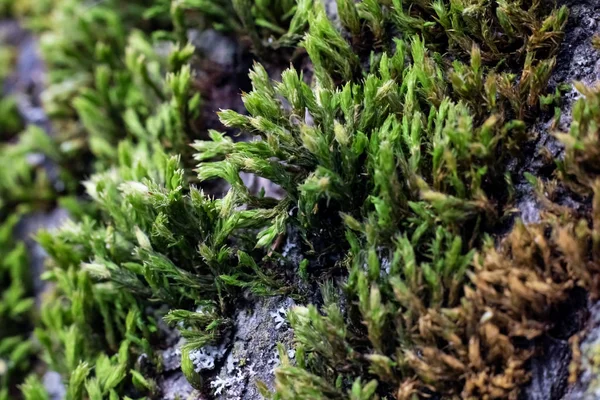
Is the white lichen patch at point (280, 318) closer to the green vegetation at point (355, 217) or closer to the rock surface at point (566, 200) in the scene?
the green vegetation at point (355, 217)

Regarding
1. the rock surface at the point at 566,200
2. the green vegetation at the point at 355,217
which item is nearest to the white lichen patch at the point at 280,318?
the green vegetation at the point at 355,217

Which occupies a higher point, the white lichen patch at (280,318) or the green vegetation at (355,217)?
the green vegetation at (355,217)

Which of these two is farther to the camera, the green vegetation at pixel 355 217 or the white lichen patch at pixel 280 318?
the white lichen patch at pixel 280 318

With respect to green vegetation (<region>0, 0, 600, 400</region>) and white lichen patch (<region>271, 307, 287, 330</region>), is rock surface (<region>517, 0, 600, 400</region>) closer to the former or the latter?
green vegetation (<region>0, 0, 600, 400</region>)

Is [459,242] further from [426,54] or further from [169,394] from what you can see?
[169,394]

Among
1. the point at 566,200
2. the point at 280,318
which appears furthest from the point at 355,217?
the point at 566,200

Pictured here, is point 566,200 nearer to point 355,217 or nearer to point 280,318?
point 355,217

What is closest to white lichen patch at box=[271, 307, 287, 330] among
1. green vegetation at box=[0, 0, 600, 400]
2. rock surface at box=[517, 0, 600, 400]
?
green vegetation at box=[0, 0, 600, 400]

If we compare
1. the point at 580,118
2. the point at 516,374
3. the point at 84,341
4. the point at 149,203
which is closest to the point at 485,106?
the point at 580,118
